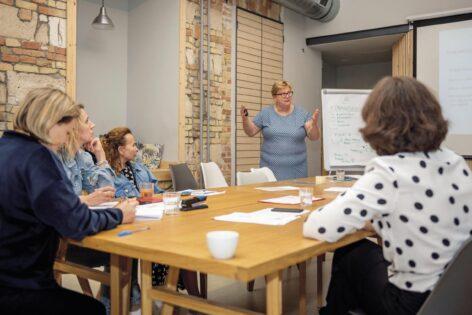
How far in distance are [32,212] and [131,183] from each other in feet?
5.05

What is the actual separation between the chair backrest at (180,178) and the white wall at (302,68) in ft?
11.5

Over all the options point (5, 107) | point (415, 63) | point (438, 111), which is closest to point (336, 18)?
point (415, 63)

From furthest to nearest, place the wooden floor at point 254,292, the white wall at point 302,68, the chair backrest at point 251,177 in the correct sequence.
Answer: the white wall at point 302,68, the chair backrest at point 251,177, the wooden floor at point 254,292

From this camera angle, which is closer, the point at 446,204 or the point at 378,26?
the point at 446,204

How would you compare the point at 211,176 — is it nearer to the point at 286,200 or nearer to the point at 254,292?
the point at 254,292

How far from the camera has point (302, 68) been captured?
298 inches

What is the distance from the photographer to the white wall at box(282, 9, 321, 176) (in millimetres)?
7172

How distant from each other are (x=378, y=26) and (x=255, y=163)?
8.55 ft

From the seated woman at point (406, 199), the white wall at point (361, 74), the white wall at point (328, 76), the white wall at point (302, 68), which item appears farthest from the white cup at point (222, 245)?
the white wall at point (361, 74)

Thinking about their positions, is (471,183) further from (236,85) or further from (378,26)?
(378,26)

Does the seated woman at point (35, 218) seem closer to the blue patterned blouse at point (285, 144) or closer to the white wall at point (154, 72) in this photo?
the blue patterned blouse at point (285, 144)

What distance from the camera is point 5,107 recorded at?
12.8 feet

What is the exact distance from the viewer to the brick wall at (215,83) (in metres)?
5.47

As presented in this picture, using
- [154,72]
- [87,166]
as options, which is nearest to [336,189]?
[87,166]
